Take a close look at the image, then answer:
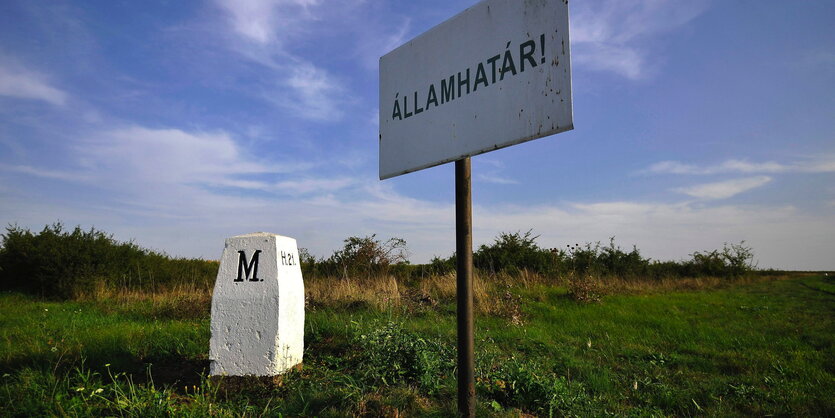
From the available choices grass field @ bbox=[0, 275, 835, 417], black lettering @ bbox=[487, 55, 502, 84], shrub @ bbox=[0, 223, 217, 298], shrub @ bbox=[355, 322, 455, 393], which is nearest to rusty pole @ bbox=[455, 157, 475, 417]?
grass field @ bbox=[0, 275, 835, 417]

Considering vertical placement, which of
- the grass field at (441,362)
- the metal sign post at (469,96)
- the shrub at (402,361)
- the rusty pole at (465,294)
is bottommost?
the grass field at (441,362)

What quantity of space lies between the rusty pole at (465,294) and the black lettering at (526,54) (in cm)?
82

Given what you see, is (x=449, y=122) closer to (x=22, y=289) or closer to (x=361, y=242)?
(x=361, y=242)

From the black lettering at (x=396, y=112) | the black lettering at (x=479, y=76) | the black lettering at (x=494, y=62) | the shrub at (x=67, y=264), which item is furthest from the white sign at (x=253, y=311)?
the shrub at (x=67, y=264)

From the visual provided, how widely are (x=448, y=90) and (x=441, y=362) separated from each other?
2559 mm

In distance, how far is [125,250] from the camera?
15672 millimetres

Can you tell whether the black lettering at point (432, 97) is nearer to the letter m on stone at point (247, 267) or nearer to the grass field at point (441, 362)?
the grass field at point (441, 362)

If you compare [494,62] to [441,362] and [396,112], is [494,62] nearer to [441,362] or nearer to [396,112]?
[396,112]

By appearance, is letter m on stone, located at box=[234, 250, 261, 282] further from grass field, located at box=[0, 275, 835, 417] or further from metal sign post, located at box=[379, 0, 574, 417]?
metal sign post, located at box=[379, 0, 574, 417]

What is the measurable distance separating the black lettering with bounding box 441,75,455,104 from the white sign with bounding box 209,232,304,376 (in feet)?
7.83

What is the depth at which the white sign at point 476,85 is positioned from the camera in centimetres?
306

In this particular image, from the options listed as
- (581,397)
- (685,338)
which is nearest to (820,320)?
(685,338)

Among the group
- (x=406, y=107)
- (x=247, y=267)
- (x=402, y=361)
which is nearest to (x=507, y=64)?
(x=406, y=107)

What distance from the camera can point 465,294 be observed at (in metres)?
3.51
